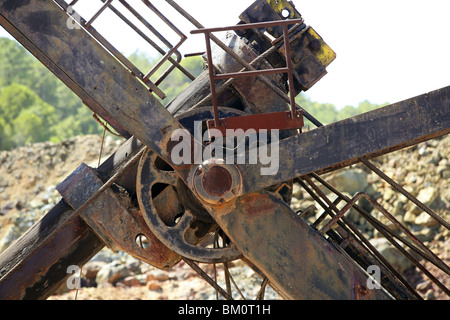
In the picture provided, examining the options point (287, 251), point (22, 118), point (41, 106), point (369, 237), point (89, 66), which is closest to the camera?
point (89, 66)

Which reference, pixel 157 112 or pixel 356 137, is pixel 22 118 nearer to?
pixel 157 112

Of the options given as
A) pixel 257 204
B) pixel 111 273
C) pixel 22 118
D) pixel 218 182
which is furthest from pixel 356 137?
pixel 22 118

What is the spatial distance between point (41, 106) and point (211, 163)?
131ft

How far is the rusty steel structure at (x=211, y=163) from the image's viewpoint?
3.08m

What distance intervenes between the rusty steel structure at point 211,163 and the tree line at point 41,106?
104 feet

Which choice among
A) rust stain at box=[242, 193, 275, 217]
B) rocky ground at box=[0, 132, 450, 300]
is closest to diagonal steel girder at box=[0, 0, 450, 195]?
rust stain at box=[242, 193, 275, 217]

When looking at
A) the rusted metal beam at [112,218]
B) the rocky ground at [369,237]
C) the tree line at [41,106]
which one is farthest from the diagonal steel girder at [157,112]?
the tree line at [41,106]

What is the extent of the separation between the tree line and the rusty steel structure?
1248 inches

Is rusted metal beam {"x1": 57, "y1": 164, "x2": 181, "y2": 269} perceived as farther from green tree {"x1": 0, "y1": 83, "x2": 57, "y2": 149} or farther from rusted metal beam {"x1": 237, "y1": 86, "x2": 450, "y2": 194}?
green tree {"x1": 0, "y1": 83, "x2": 57, "y2": 149}

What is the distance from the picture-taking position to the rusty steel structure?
308 cm

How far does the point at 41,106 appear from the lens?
132 ft

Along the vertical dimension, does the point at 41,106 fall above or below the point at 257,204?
above

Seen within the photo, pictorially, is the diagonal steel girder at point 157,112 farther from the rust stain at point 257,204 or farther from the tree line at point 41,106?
the tree line at point 41,106
